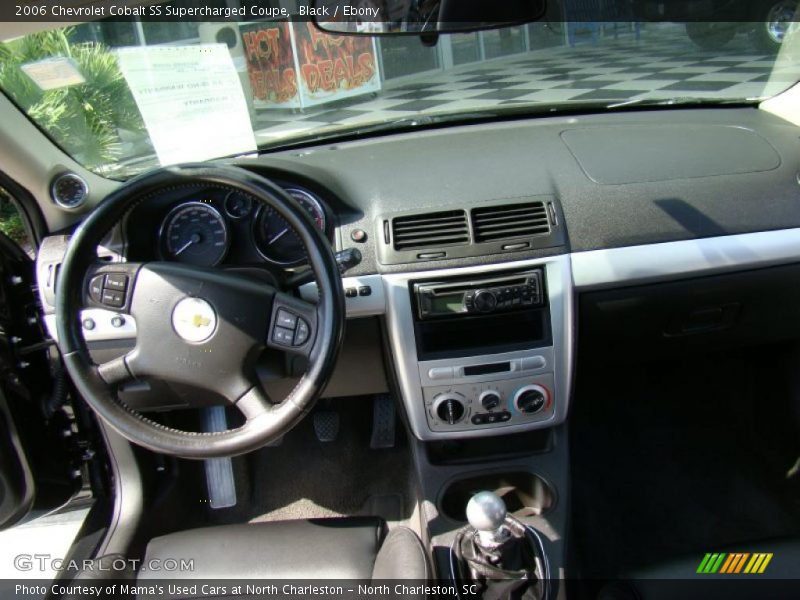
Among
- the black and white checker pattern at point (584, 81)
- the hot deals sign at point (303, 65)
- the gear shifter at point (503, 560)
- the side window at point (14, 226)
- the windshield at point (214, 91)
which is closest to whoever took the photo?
the gear shifter at point (503, 560)

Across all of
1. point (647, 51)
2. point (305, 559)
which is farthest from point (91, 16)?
point (647, 51)

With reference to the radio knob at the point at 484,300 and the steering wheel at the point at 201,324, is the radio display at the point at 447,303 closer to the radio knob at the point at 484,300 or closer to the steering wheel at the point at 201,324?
the radio knob at the point at 484,300

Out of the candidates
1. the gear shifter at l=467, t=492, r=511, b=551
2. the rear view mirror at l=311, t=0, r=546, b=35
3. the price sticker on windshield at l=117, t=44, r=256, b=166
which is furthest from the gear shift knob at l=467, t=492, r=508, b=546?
the price sticker on windshield at l=117, t=44, r=256, b=166

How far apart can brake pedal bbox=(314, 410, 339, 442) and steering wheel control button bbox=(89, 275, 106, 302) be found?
140cm

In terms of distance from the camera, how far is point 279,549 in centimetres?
199

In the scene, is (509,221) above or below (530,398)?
above

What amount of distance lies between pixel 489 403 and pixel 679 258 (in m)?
0.70

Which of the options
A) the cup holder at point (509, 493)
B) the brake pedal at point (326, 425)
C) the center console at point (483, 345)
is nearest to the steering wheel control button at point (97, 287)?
the center console at point (483, 345)

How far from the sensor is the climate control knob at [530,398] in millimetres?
1976

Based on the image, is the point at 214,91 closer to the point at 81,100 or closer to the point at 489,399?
the point at 81,100

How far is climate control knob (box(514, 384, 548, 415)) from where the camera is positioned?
1.98 meters

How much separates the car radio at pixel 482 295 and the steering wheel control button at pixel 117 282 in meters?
0.76

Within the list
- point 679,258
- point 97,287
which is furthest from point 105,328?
point 679,258

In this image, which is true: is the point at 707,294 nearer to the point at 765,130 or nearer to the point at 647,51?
the point at 765,130
